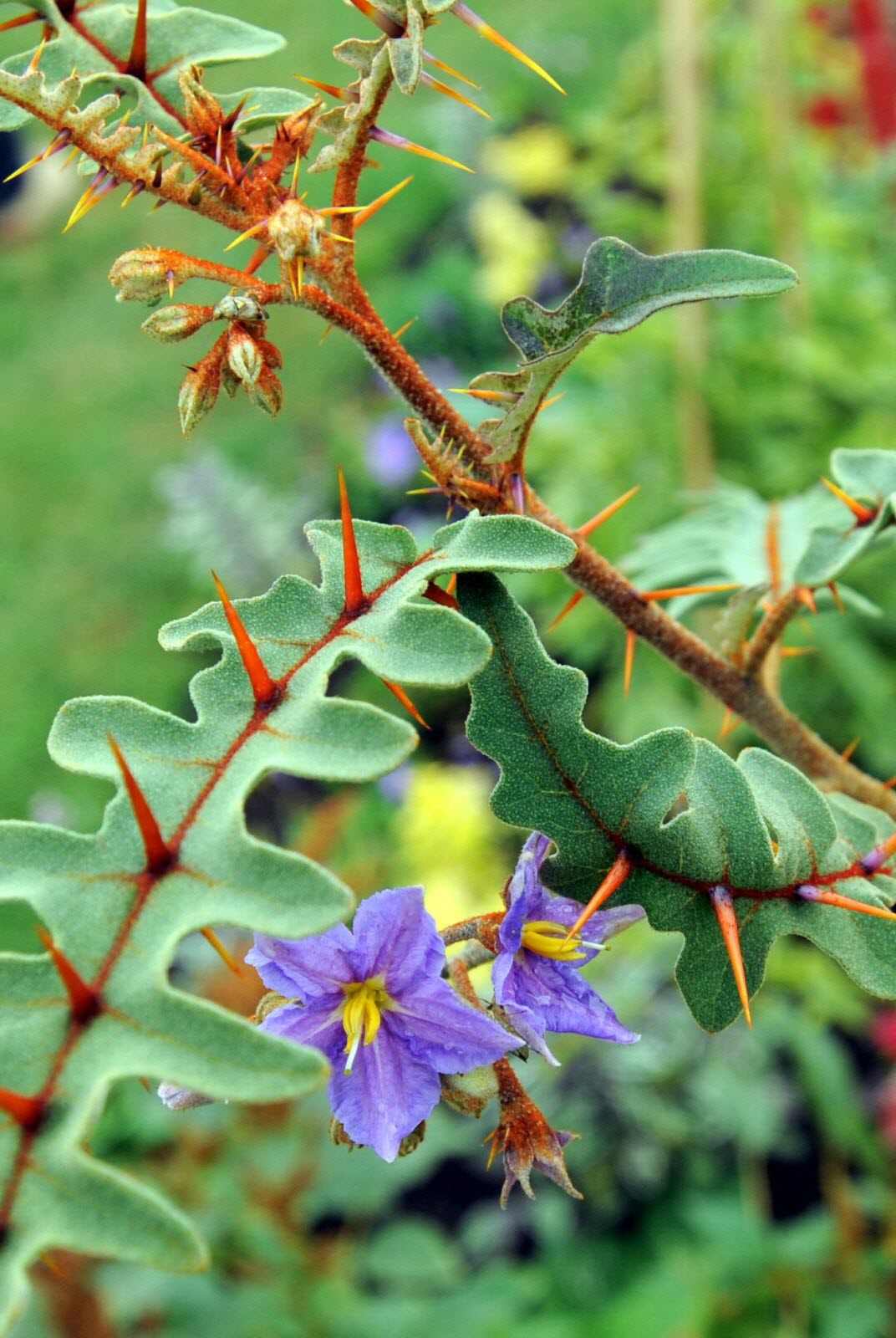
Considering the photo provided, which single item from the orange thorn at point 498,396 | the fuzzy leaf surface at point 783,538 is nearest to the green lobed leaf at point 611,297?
the orange thorn at point 498,396

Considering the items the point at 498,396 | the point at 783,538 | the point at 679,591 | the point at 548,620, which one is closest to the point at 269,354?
the point at 498,396

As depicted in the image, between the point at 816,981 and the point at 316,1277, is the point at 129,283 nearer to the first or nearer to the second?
the point at 316,1277

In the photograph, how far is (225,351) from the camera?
64cm

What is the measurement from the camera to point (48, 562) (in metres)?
4.34

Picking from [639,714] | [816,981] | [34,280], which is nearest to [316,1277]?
[816,981]

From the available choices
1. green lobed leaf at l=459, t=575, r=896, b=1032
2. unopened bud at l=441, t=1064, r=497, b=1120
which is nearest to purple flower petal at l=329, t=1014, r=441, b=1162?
unopened bud at l=441, t=1064, r=497, b=1120

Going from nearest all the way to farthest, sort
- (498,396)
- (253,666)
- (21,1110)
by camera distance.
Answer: (21,1110)
(253,666)
(498,396)

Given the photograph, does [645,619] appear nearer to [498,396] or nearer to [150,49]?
[498,396]

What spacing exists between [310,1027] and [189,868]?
158 millimetres

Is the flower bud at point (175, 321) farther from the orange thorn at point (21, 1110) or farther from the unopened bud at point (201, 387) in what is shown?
the orange thorn at point (21, 1110)

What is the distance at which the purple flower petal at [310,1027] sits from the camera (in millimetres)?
648

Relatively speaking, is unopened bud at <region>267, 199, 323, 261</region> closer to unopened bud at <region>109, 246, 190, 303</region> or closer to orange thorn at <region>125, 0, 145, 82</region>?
unopened bud at <region>109, 246, 190, 303</region>

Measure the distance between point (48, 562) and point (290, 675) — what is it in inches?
155

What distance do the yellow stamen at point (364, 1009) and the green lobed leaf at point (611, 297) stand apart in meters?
0.31
